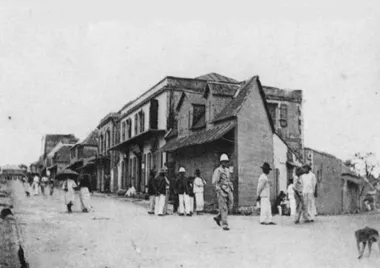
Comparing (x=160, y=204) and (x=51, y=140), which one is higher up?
(x=51, y=140)

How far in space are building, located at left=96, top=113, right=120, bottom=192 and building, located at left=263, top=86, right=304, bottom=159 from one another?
51.3ft

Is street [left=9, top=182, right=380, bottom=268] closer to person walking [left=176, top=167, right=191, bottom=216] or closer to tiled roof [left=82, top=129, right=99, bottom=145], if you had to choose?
person walking [left=176, top=167, right=191, bottom=216]

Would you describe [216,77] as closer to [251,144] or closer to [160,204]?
[251,144]

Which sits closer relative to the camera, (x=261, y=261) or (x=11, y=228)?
(x=261, y=261)

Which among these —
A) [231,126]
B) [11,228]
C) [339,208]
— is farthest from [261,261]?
[339,208]

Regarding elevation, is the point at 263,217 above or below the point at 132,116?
below

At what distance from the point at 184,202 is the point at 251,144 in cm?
428

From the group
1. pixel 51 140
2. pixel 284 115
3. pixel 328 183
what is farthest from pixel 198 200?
pixel 51 140

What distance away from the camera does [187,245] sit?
29.7 feet

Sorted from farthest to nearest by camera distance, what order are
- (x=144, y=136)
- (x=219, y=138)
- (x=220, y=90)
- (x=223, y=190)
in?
(x=144, y=136) → (x=220, y=90) → (x=219, y=138) → (x=223, y=190)

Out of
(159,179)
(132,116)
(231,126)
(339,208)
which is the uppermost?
(132,116)

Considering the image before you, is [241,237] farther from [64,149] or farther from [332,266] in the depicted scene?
[64,149]

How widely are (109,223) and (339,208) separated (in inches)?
783

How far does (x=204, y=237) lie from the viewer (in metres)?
10.3
